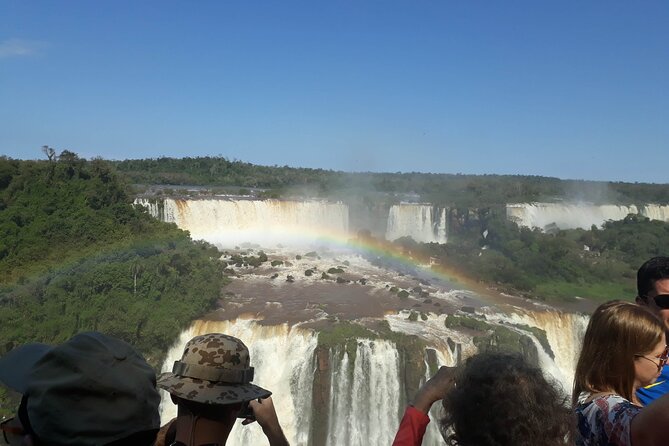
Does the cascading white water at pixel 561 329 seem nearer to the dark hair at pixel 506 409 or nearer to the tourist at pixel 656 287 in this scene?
the tourist at pixel 656 287

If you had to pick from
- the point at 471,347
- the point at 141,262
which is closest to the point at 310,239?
the point at 141,262

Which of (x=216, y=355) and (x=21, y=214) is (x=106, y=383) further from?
(x=21, y=214)

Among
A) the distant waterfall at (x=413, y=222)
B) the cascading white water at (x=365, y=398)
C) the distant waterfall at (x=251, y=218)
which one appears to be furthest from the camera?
the distant waterfall at (x=413, y=222)

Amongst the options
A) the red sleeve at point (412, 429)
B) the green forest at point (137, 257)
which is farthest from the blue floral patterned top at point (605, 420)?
the green forest at point (137, 257)

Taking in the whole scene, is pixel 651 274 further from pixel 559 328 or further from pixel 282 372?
pixel 559 328

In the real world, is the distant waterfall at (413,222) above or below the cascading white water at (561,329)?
above

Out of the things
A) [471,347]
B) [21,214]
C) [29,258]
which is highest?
[21,214]
